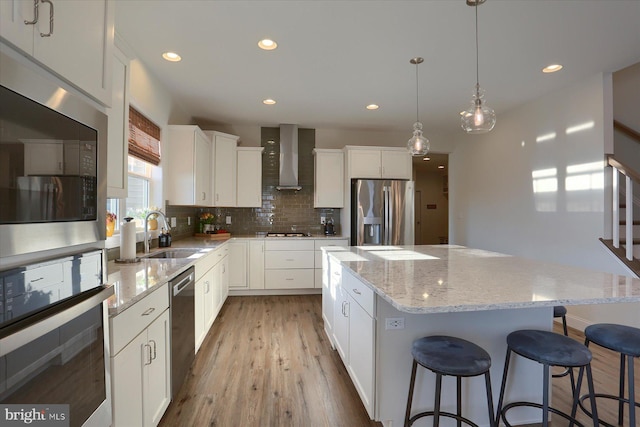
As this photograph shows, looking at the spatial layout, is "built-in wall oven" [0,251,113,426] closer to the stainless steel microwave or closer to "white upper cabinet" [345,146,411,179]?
the stainless steel microwave

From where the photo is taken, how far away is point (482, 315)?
5.63ft

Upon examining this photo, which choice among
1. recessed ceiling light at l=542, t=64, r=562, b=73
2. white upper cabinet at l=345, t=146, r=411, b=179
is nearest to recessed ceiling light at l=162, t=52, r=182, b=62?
white upper cabinet at l=345, t=146, r=411, b=179

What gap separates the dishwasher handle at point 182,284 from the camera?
6.23 ft

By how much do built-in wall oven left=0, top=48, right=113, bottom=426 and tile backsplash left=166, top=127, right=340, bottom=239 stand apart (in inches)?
152

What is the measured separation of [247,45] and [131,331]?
225 cm

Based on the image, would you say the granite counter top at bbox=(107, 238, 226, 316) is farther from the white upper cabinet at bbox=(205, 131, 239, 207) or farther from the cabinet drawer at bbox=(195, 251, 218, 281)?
the white upper cabinet at bbox=(205, 131, 239, 207)

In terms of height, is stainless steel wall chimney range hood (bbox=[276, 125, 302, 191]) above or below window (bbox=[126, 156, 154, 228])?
above

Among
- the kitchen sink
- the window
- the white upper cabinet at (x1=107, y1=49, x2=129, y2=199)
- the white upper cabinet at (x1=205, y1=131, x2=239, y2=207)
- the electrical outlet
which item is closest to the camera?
the electrical outlet

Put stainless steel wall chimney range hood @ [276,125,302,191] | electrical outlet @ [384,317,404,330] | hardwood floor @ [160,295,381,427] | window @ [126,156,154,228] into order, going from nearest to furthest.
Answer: electrical outlet @ [384,317,404,330] < hardwood floor @ [160,295,381,427] < window @ [126,156,154,228] < stainless steel wall chimney range hood @ [276,125,302,191]

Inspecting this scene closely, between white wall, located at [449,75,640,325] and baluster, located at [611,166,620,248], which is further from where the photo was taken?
white wall, located at [449,75,640,325]

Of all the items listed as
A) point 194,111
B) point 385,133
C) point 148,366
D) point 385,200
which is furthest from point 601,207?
point 194,111

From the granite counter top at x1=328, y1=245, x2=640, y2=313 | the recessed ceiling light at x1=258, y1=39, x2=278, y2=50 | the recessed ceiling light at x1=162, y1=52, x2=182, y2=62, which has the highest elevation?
the recessed ceiling light at x1=258, y1=39, x2=278, y2=50

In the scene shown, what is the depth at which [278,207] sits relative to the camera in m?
5.00

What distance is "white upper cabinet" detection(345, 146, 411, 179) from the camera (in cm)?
462
